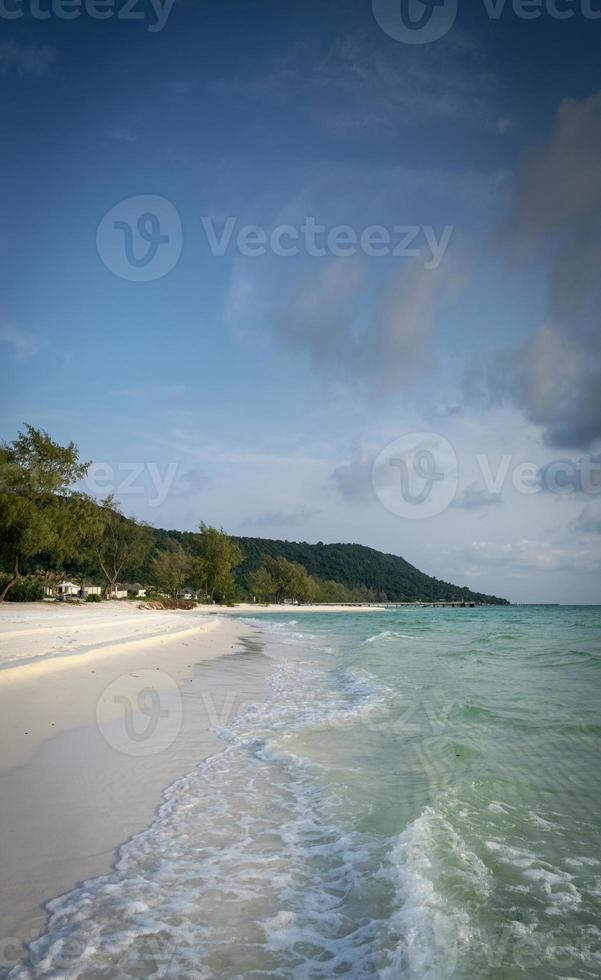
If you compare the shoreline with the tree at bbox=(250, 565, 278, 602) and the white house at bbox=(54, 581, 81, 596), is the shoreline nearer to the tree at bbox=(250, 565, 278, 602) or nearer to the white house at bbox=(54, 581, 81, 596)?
the white house at bbox=(54, 581, 81, 596)

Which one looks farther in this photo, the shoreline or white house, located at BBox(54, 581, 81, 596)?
white house, located at BBox(54, 581, 81, 596)

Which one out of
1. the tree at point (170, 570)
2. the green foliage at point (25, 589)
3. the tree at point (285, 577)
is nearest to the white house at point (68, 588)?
the tree at point (170, 570)

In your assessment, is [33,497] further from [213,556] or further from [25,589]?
[213,556]

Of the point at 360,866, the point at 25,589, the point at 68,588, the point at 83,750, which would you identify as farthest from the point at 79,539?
the point at 360,866

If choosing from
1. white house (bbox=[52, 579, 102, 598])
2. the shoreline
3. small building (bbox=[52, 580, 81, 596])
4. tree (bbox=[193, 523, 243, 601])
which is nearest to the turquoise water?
the shoreline

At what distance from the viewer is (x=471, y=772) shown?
22.7 ft

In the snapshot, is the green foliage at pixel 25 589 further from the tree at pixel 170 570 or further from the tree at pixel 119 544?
the tree at pixel 170 570

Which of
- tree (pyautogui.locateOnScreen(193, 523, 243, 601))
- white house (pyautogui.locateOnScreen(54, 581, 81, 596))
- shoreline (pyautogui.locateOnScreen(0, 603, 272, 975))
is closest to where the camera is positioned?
shoreline (pyautogui.locateOnScreen(0, 603, 272, 975))

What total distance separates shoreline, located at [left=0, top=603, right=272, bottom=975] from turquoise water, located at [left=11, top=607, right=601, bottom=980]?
26 cm

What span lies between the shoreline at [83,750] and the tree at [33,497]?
85.5 ft

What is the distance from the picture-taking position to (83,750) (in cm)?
689

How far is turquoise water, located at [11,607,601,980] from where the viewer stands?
3.20 m

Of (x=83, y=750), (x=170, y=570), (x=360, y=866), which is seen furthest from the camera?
(x=170, y=570)

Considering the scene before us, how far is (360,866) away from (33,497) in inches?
1699
